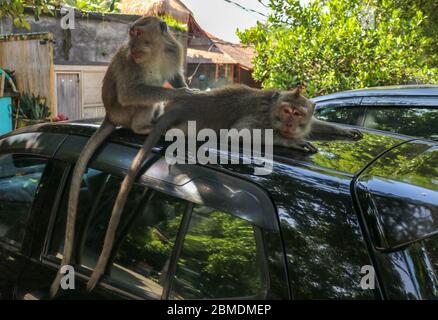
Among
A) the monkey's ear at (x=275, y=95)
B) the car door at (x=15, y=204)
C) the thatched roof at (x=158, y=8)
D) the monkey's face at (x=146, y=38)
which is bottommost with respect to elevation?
the car door at (x=15, y=204)

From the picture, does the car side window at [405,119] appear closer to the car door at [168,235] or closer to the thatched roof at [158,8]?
the car door at [168,235]

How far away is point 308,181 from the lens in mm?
1934

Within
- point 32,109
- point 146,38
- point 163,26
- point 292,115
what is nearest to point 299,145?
point 292,115

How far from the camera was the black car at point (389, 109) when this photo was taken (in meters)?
4.54

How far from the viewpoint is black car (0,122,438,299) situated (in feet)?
5.44

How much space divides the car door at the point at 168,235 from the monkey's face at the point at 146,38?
1624mm

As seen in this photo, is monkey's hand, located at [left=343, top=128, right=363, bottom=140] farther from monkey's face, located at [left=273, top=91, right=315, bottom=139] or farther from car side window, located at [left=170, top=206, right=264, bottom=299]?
car side window, located at [left=170, top=206, right=264, bottom=299]

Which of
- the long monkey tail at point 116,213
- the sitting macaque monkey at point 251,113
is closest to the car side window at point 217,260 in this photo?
the long monkey tail at point 116,213

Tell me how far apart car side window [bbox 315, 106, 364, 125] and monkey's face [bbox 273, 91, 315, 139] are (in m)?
1.73

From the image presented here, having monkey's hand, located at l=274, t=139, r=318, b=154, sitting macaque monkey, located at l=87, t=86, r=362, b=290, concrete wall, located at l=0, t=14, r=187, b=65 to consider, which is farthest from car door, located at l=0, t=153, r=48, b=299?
concrete wall, located at l=0, t=14, r=187, b=65

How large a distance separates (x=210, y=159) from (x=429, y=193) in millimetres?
949

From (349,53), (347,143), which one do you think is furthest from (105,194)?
(349,53)

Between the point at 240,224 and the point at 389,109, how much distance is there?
11.6ft
